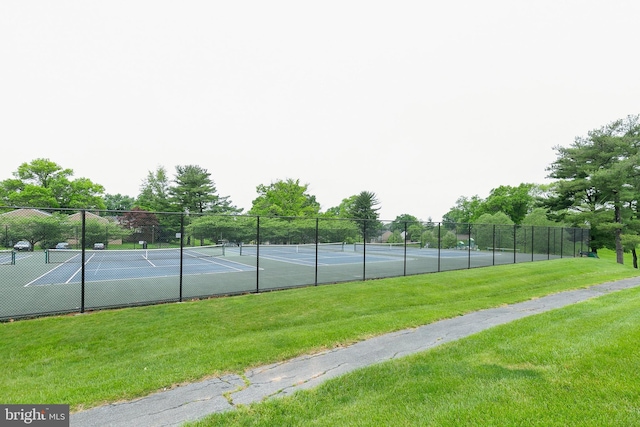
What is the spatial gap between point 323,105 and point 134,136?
1217 inches

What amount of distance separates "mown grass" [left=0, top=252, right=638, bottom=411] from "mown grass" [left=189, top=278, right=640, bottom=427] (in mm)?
1303

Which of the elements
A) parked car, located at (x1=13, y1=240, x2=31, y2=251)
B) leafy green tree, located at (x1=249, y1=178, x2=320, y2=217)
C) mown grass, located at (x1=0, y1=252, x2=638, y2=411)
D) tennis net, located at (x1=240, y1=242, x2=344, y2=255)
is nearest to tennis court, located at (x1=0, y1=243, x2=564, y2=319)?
parked car, located at (x1=13, y1=240, x2=31, y2=251)

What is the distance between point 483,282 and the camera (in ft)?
35.6

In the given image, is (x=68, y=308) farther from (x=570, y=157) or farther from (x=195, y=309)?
(x=570, y=157)

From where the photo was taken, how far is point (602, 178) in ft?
66.7

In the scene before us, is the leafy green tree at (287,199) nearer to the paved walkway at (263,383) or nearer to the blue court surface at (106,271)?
the blue court surface at (106,271)

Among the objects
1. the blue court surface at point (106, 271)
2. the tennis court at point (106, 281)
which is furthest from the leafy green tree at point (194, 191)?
the tennis court at point (106, 281)

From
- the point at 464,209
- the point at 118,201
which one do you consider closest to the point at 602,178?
the point at 464,209

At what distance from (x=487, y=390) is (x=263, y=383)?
7.78ft

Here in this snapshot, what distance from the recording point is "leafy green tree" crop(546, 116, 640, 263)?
20688 millimetres

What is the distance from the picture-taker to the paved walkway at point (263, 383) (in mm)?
2781

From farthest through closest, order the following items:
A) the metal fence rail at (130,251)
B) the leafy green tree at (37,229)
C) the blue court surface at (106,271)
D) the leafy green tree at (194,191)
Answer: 1. the leafy green tree at (194,191)
2. the blue court surface at (106,271)
3. the metal fence rail at (130,251)
4. the leafy green tree at (37,229)

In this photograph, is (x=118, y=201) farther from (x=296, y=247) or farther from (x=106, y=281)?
(x=296, y=247)

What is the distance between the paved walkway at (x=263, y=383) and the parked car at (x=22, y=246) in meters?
6.65
